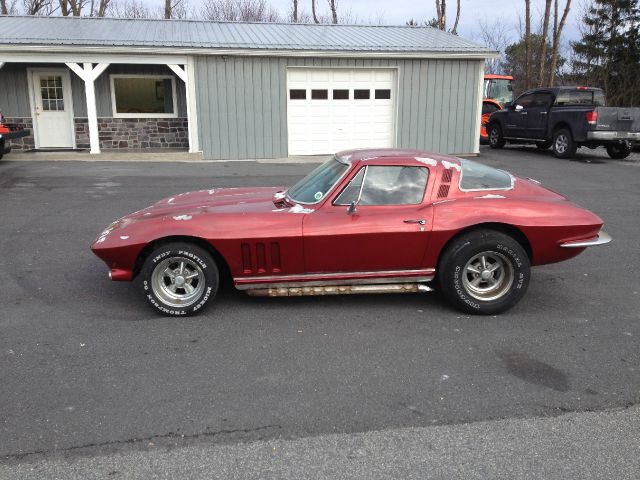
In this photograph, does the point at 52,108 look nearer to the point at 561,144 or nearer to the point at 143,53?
the point at 143,53

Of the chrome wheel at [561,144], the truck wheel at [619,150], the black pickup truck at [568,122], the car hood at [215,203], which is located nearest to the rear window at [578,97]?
the black pickup truck at [568,122]

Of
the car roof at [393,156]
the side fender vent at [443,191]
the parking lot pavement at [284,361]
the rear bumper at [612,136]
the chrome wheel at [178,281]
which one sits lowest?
the parking lot pavement at [284,361]

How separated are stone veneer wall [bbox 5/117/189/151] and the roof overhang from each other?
7.29 feet

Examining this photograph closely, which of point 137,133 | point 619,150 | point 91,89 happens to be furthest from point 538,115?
point 91,89

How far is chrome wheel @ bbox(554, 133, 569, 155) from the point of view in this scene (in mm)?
16609

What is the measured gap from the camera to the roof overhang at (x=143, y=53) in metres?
14.7

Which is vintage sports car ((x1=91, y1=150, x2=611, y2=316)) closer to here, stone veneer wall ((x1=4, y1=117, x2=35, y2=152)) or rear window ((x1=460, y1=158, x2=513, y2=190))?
rear window ((x1=460, y1=158, x2=513, y2=190))

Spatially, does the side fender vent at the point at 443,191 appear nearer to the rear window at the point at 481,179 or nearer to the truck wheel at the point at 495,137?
the rear window at the point at 481,179

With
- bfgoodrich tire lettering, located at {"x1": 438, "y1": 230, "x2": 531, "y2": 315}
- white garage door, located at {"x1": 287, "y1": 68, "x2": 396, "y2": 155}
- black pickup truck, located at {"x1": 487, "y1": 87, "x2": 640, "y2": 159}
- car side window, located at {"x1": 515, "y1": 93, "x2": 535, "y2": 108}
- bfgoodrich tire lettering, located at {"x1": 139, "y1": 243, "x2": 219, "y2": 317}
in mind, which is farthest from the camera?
car side window, located at {"x1": 515, "y1": 93, "x2": 535, "y2": 108}

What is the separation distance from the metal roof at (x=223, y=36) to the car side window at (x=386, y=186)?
11.8 metres

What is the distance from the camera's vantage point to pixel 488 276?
4.84 meters

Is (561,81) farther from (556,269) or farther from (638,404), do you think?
(638,404)

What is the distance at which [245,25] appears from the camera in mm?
19031

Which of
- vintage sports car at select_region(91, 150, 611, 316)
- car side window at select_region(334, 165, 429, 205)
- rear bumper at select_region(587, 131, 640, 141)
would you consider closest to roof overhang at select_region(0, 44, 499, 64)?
rear bumper at select_region(587, 131, 640, 141)
